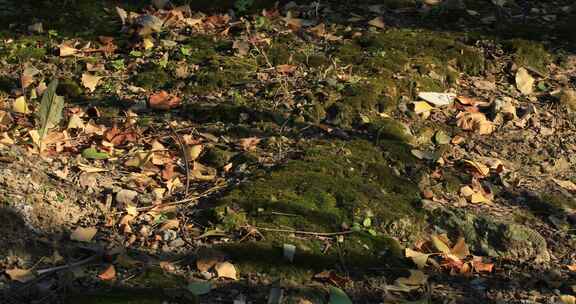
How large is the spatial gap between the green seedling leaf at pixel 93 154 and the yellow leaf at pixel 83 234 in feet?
2.04

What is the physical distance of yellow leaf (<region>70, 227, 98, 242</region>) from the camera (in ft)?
11.1

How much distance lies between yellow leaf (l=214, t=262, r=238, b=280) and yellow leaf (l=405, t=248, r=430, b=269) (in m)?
0.77

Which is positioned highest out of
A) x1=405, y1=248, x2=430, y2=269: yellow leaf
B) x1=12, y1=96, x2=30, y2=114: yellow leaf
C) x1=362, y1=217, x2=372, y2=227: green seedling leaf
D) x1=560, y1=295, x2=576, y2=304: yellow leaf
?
x1=12, y1=96, x2=30, y2=114: yellow leaf

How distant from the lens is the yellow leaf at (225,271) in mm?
3266

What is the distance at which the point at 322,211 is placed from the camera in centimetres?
366

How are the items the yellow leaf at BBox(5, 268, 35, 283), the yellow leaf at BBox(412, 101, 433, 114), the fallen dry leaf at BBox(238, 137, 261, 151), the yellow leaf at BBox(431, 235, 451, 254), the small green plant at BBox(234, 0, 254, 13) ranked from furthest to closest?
the small green plant at BBox(234, 0, 254, 13), the yellow leaf at BBox(412, 101, 433, 114), the fallen dry leaf at BBox(238, 137, 261, 151), the yellow leaf at BBox(431, 235, 451, 254), the yellow leaf at BBox(5, 268, 35, 283)

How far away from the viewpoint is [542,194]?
4.14 meters

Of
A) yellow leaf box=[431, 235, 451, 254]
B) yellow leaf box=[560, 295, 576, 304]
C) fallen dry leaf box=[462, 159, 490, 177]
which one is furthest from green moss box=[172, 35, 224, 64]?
yellow leaf box=[560, 295, 576, 304]

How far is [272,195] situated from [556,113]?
1.99 meters

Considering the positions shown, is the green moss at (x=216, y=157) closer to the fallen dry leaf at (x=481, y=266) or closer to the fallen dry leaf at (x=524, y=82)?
the fallen dry leaf at (x=481, y=266)

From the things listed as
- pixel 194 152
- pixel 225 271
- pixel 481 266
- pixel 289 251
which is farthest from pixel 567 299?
pixel 194 152

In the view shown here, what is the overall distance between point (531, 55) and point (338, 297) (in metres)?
2.65

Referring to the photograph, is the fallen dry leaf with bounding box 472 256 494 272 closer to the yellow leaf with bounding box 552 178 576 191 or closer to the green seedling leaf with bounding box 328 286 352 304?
the green seedling leaf with bounding box 328 286 352 304

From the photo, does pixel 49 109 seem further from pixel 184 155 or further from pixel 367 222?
pixel 367 222
